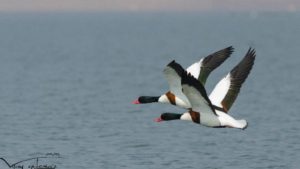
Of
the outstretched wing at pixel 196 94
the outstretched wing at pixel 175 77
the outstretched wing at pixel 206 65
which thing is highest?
the outstretched wing at pixel 206 65

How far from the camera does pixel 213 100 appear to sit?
1208 inches

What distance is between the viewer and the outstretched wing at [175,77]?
1076 inches

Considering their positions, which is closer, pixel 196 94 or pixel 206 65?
pixel 196 94

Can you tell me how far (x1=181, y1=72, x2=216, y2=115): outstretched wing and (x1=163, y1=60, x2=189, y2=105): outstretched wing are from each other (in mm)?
246

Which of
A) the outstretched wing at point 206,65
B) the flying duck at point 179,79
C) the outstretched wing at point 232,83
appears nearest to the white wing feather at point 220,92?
the outstretched wing at point 232,83

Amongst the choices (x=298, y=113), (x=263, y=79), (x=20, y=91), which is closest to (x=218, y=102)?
(x=298, y=113)

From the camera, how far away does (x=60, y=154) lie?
125 feet

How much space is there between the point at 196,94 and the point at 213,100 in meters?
2.85

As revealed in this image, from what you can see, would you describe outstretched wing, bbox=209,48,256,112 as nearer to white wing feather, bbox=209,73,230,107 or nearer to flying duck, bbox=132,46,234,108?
white wing feather, bbox=209,73,230,107

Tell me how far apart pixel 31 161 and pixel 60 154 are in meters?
2.02

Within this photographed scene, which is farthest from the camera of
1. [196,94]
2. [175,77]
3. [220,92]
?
[220,92]

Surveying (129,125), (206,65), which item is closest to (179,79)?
(206,65)

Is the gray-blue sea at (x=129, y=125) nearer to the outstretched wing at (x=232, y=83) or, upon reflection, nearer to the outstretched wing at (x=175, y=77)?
the outstretched wing at (x=232, y=83)

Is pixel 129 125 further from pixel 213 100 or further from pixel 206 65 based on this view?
pixel 213 100
